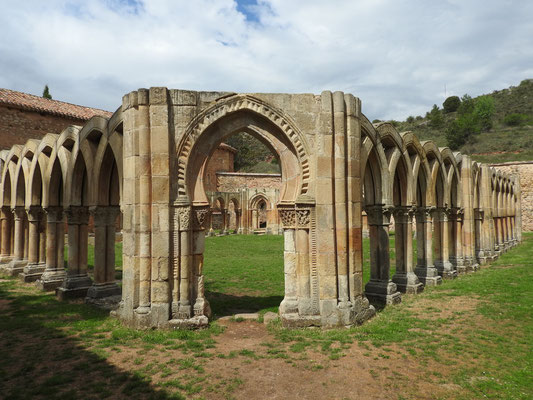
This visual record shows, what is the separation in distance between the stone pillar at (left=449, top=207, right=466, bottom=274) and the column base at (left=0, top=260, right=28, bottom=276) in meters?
16.9

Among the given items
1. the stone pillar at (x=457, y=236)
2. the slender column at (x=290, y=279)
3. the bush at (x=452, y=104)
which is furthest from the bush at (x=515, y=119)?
the slender column at (x=290, y=279)

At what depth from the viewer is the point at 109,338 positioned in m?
6.76

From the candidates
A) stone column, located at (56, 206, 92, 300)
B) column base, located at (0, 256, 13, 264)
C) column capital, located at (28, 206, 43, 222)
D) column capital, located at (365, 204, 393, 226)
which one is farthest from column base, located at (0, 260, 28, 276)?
column capital, located at (365, 204, 393, 226)

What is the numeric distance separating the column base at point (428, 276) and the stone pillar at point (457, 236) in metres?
2.93

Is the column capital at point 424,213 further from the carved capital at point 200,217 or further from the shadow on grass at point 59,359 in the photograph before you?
the shadow on grass at point 59,359

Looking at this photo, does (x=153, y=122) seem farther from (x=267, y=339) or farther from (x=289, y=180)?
(x=267, y=339)

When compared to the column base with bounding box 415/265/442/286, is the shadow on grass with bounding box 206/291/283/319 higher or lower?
lower

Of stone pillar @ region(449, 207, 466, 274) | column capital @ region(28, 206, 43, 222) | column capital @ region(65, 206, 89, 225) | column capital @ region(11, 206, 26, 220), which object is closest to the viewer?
column capital @ region(65, 206, 89, 225)

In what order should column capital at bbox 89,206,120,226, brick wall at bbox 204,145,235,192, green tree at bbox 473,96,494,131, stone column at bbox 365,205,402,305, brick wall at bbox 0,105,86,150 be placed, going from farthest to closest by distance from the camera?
green tree at bbox 473,96,494,131, brick wall at bbox 204,145,235,192, brick wall at bbox 0,105,86,150, stone column at bbox 365,205,402,305, column capital at bbox 89,206,120,226

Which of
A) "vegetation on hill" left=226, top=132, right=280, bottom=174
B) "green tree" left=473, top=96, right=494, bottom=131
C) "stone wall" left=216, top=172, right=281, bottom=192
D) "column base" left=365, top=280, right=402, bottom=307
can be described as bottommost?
"column base" left=365, top=280, right=402, bottom=307

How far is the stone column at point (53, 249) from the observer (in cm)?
1128

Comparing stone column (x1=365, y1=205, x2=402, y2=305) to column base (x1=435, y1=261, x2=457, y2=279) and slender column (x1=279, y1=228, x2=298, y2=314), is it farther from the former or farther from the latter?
column base (x1=435, y1=261, x2=457, y2=279)

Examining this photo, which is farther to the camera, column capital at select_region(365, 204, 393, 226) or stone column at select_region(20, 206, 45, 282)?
stone column at select_region(20, 206, 45, 282)

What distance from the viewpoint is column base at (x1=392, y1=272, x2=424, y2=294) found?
10.5 metres
